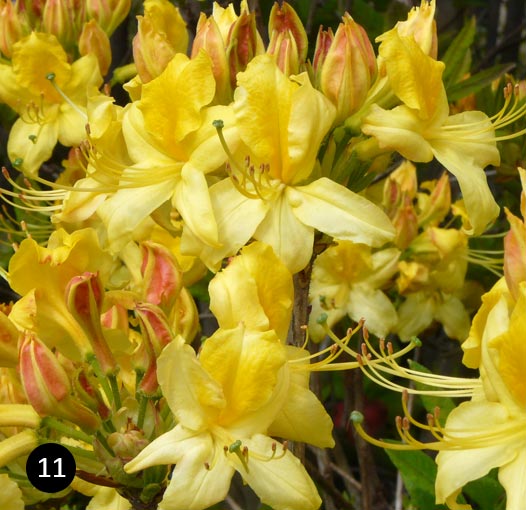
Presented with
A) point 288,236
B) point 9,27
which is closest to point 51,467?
point 288,236

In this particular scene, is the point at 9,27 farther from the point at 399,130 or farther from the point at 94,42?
the point at 399,130

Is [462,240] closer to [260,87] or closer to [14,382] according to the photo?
[260,87]

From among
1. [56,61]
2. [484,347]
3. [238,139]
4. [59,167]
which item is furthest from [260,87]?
[59,167]

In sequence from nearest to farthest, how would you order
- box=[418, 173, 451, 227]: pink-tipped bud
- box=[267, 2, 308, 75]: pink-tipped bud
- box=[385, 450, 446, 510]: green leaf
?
box=[267, 2, 308, 75]: pink-tipped bud → box=[385, 450, 446, 510]: green leaf → box=[418, 173, 451, 227]: pink-tipped bud

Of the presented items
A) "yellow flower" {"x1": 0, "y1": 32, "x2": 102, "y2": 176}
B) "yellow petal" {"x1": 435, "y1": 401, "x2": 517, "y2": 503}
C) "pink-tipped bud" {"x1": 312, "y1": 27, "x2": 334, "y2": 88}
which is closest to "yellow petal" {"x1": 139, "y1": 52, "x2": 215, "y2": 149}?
"pink-tipped bud" {"x1": 312, "y1": 27, "x2": 334, "y2": 88}

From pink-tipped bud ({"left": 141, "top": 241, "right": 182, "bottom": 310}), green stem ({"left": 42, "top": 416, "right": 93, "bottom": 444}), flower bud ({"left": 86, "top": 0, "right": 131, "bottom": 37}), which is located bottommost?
green stem ({"left": 42, "top": 416, "right": 93, "bottom": 444})

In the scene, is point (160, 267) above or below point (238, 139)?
below

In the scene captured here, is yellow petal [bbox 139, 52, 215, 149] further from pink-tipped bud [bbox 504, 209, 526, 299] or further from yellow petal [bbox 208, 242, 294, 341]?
pink-tipped bud [bbox 504, 209, 526, 299]
